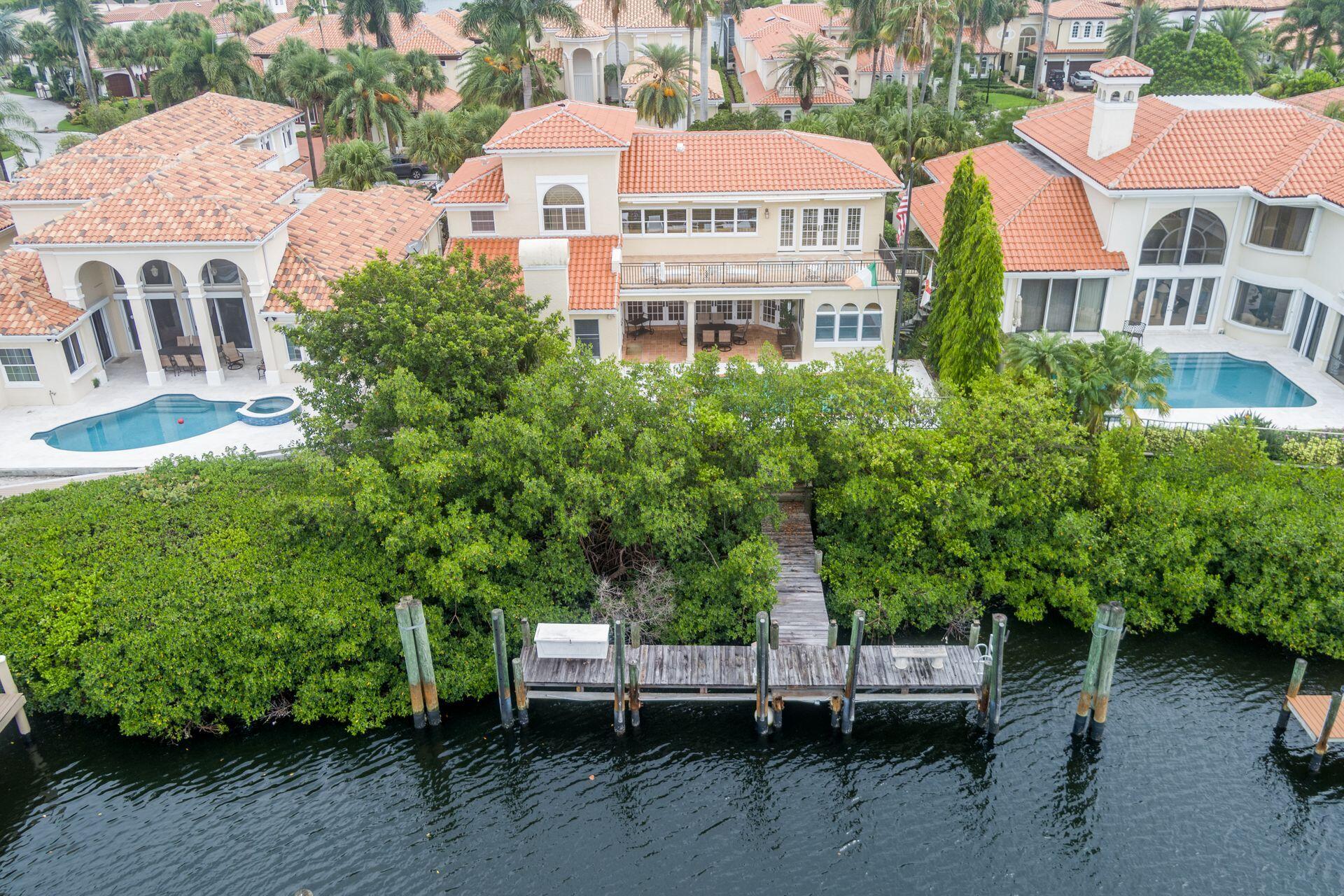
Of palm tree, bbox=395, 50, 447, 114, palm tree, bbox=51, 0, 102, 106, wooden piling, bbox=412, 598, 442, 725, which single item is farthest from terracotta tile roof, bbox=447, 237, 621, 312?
palm tree, bbox=51, 0, 102, 106

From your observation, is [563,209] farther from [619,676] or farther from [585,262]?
[619,676]

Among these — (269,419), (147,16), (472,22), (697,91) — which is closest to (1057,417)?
(269,419)

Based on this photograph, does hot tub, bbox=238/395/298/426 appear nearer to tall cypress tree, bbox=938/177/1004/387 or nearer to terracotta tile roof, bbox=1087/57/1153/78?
tall cypress tree, bbox=938/177/1004/387

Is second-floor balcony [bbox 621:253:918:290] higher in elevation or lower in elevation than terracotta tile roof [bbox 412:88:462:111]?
lower

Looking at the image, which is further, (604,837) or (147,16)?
(147,16)

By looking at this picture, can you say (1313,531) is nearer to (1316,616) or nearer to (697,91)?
(1316,616)

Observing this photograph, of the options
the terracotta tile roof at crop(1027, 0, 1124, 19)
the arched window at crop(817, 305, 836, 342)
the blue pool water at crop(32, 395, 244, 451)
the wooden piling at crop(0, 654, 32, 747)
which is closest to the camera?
the wooden piling at crop(0, 654, 32, 747)
